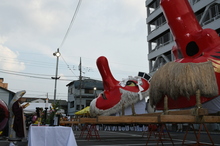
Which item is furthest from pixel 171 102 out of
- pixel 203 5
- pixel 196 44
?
pixel 203 5

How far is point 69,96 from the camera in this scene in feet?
146

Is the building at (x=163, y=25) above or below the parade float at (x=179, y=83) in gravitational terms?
above

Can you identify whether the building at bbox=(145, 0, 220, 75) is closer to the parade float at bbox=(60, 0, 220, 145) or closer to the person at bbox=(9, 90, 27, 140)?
the parade float at bbox=(60, 0, 220, 145)

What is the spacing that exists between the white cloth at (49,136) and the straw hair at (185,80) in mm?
2369

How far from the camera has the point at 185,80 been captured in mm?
4848

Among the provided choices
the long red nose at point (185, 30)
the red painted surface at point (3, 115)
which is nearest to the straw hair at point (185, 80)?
the long red nose at point (185, 30)

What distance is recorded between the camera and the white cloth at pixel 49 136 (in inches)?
195

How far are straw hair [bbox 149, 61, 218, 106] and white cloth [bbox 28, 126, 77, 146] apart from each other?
2369 mm

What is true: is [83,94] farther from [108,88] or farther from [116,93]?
[116,93]

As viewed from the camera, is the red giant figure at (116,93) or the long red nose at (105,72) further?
the long red nose at (105,72)

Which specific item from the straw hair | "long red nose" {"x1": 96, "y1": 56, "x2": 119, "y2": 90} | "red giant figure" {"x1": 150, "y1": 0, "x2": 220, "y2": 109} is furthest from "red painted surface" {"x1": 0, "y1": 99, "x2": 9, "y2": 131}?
"long red nose" {"x1": 96, "y1": 56, "x2": 119, "y2": 90}

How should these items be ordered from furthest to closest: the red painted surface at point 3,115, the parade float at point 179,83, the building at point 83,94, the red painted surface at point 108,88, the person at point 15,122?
the building at point 83,94 → the red painted surface at point 108,88 → the red painted surface at point 3,115 → the person at point 15,122 → the parade float at point 179,83

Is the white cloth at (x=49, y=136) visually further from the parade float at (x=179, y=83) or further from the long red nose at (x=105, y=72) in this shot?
the long red nose at (x=105, y=72)

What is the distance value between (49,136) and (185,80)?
3.25 meters
